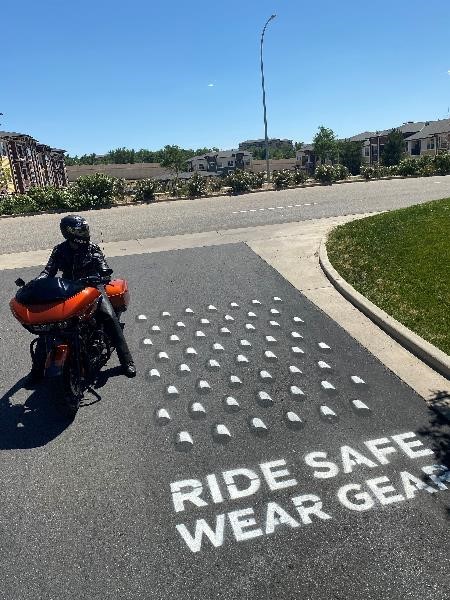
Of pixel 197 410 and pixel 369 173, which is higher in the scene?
pixel 369 173

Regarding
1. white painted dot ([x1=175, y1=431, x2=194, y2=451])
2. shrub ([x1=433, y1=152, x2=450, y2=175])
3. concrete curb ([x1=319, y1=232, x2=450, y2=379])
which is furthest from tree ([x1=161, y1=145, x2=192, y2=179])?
white painted dot ([x1=175, y1=431, x2=194, y2=451])

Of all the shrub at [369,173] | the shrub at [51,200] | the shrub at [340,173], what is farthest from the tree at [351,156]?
the shrub at [51,200]

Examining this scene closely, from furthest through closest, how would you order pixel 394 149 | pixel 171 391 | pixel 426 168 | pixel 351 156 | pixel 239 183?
pixel 351 156 < pixel 394 149 < pixel 426 168 < pixel 239 183 < pixel 171 391

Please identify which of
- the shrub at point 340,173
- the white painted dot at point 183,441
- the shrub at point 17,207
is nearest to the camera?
the white painted dot at point 183,441

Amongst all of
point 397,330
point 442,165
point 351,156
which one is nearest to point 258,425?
point 397,330

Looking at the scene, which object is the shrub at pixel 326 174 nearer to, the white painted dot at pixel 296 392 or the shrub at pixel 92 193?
the shrub at pixel 92 193

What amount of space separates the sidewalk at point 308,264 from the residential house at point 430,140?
78247 millimetres

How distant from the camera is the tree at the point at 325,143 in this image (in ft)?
312

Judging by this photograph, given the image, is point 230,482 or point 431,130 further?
point 431,130

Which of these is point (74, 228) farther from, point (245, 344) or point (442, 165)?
point (442, 165)

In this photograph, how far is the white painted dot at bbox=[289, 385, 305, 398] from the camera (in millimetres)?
5046

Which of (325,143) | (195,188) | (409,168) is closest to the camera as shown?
(195,188)

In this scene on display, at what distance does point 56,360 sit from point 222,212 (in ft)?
52.1

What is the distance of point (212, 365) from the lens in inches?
230
